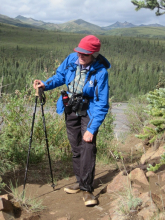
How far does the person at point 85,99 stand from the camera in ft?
10.8

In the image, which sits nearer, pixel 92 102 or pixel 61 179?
pixel 92 102

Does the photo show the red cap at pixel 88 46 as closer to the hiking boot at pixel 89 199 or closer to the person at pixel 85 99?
the person at pixel 85 99

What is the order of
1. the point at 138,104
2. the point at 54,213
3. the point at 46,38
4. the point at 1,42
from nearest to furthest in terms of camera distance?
the point at 54,213, the point at 138,104, the point at 1,42, the point at 46,38

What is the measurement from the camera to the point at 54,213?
3314 millimetres

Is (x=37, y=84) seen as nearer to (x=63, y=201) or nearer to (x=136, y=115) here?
(x=63, y=201)

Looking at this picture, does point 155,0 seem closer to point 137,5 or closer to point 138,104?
point 137,5

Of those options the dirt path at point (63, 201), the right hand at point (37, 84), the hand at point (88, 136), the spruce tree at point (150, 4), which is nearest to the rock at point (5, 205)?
the dirt path at point (63, 201)

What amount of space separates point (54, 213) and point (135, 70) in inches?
3266

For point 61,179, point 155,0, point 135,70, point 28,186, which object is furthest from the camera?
point 135,70

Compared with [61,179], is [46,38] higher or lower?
higher

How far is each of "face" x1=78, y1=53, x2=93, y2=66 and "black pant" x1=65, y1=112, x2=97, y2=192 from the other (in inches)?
27.0

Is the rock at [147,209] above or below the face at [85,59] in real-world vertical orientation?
below

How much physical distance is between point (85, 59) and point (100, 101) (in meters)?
0.55

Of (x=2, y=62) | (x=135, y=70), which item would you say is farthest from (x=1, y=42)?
(x=135, y=70)
